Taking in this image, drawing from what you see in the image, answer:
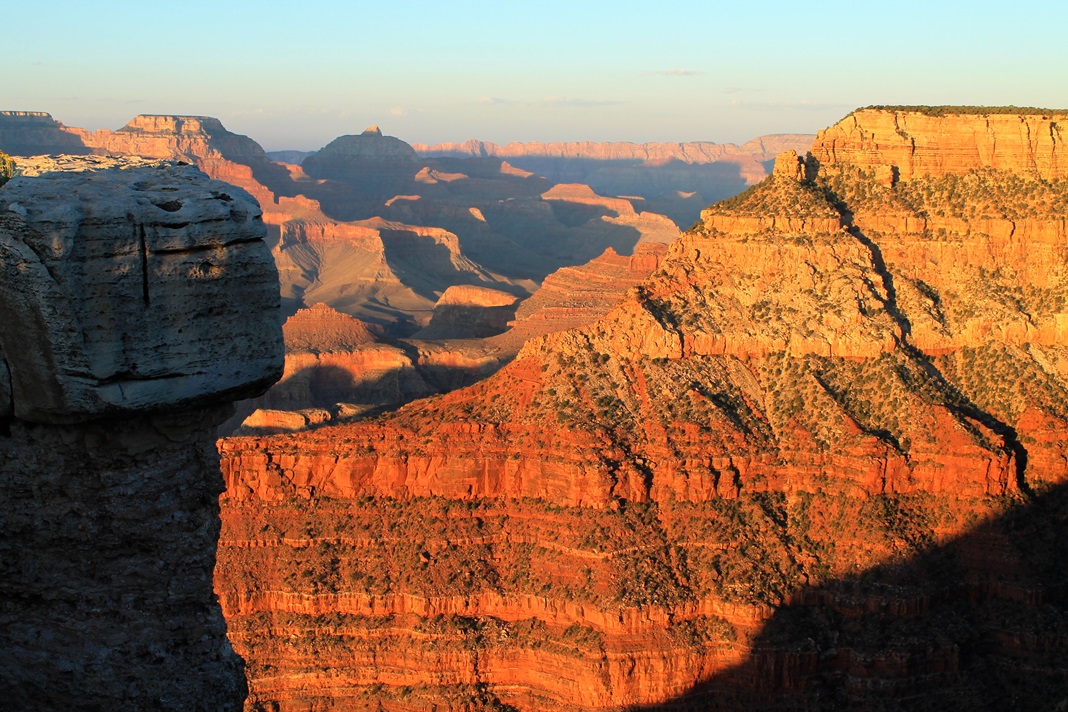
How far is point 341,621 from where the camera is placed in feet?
135

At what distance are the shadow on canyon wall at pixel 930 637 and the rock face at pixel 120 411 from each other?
25511 mm

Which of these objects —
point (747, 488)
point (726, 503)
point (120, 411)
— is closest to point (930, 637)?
point (747, 488)

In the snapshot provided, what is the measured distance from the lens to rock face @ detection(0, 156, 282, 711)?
13.3m

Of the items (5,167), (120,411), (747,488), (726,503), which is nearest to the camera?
(120,411)

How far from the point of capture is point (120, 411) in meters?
13.7

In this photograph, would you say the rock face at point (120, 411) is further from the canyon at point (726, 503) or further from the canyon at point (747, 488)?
the canyon at point (726, 503)

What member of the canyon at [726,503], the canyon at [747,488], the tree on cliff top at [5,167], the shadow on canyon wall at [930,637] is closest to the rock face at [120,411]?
the tree on cliff top at [5,167]

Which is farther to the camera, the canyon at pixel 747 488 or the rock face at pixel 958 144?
the rock face at pixel 958 144

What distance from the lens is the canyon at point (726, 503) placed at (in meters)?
39.0

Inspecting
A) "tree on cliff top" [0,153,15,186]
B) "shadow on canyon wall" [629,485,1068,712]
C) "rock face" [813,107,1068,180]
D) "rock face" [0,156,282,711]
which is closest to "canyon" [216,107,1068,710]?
"shadow on canyon wall" [629,485,1068,712]

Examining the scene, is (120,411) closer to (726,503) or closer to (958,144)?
(726,503)

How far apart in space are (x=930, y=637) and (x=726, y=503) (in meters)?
8.15

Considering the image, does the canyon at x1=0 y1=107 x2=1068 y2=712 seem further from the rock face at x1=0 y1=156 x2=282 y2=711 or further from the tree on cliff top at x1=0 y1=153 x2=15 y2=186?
the rock face at x1=0 y1=156 x2=282 y2=711

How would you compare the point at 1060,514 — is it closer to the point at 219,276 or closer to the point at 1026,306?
the point at 1026,306
